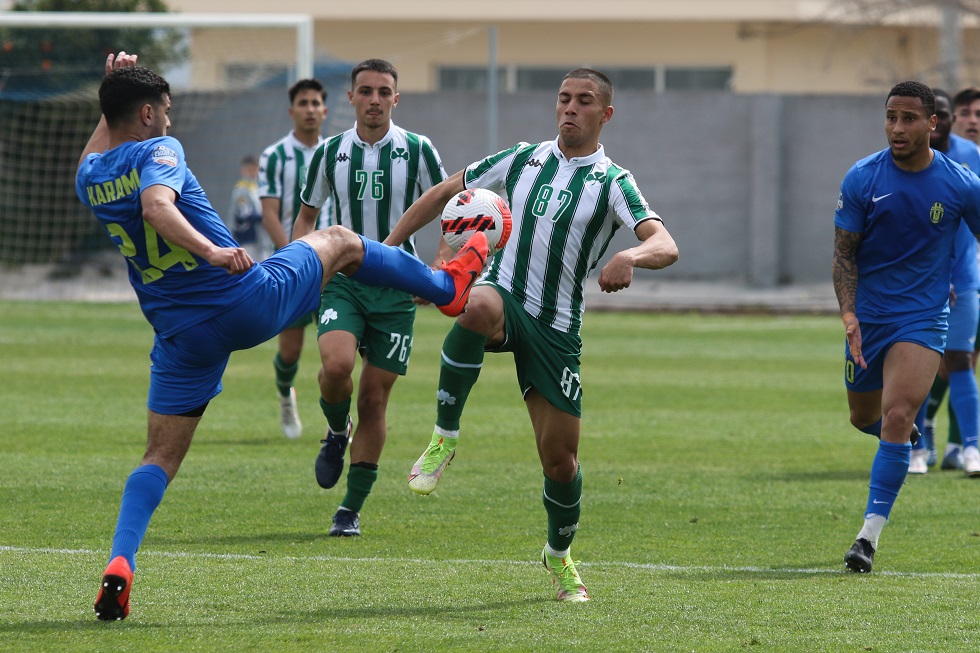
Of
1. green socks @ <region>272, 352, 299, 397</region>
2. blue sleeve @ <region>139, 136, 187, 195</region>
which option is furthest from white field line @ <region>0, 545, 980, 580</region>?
green socks @ <region>272, 352, 299, 397</region>

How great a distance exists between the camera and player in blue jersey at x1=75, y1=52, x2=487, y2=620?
5.64 meters

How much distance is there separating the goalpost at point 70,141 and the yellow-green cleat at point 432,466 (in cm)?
1717

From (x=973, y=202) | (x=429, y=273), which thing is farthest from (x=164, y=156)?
(x=973, y=202)

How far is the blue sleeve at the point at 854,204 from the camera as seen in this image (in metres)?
7.25

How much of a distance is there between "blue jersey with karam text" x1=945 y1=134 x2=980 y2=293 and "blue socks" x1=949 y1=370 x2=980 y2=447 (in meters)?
0.61

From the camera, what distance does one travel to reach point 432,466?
6.34 metres

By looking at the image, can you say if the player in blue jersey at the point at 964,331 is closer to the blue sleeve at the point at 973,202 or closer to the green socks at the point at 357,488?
the blue sleeve at the point at 973,202

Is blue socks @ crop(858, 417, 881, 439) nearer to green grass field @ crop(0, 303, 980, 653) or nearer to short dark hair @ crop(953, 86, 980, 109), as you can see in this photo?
green grass field @ crop(0, 303, 980, 653)

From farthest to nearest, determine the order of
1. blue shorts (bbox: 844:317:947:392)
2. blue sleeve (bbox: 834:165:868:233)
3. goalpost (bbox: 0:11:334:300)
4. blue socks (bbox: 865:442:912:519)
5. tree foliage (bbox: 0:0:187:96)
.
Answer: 1. tree foliage (bbox: 0:0:187:96)
2. goalpost (bbox: 0:11:334:300)
3. blue sleeve (bbox: 834:165:868:233)
4. blue shorts (bbox: 844:317:947:392)
5. blue socks (bbox: 865:442:912:519)

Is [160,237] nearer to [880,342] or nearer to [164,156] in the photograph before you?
[164,156]

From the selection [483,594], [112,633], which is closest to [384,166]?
[483,594]

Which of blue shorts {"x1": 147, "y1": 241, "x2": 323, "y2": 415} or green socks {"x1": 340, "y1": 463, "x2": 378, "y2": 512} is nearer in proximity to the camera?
blue shorts {"x1": 147, "y1": 241, "x2": 323, "y2": 415}

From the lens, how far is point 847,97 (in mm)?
27359

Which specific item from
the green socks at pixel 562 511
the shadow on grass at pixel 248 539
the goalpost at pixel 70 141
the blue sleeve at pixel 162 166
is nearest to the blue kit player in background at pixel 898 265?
the green socks at pixel 562 511
